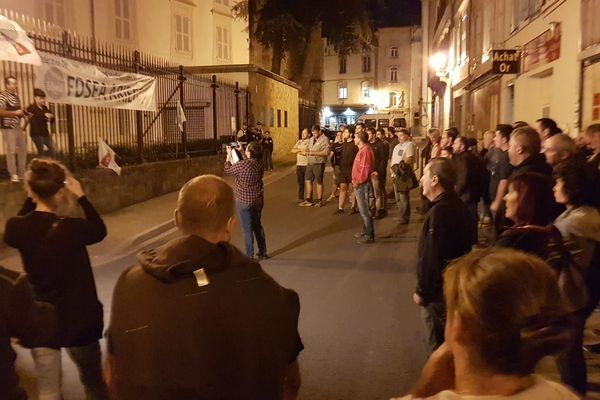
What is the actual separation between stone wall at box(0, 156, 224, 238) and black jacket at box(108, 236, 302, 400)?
7.60 m

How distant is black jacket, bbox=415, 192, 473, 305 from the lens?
12.9 ft

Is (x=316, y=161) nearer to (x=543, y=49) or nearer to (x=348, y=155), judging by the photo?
(x=348, y=155)

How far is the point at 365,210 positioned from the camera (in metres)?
9.34

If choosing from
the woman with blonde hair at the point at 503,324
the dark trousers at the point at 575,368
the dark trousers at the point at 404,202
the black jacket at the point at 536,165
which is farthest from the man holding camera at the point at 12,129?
the woman with blonde hair at the point at 503,324

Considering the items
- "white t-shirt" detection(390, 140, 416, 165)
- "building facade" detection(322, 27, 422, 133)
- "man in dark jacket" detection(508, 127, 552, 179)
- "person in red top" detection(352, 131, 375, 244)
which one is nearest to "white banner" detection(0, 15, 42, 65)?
"person in red top" detection(352, 131, 375, 244)

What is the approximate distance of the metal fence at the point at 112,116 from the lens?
10.5 m

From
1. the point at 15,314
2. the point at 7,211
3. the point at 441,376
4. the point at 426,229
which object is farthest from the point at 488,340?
the point at 7,211

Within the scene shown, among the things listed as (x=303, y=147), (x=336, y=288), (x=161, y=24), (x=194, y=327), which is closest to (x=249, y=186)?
(x=336, y=288)

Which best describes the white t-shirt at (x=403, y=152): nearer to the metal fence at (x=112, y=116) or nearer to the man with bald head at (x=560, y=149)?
the man with bald head at (x=560, y=149)

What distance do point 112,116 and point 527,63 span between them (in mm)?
9072

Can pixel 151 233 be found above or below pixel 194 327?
below

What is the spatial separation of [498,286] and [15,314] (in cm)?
192

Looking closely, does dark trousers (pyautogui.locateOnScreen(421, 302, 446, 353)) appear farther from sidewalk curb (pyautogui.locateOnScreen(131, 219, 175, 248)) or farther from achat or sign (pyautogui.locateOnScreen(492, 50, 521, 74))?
achat or sign (pyautogui.locateOnScreen(492, 50, 521, 74))

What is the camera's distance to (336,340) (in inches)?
206
